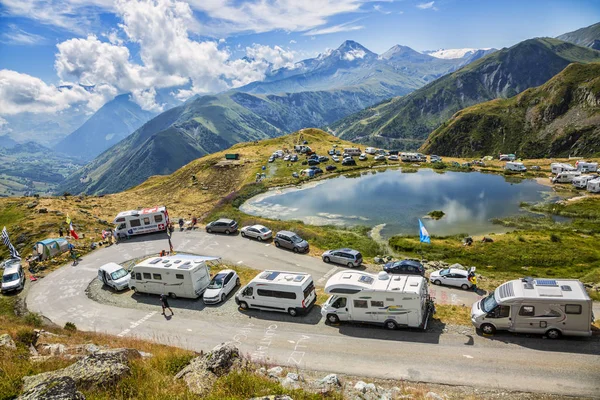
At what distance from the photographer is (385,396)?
15422mm

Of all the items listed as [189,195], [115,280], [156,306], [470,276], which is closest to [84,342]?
[156,306]

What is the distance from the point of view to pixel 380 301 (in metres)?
23.9

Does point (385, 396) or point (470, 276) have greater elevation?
point (385, 396)

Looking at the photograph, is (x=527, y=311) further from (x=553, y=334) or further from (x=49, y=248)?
(x=49, y=248)

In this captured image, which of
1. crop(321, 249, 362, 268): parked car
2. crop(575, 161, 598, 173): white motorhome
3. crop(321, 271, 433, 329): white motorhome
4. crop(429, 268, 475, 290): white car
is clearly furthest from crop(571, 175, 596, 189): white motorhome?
crop(321, 271, 433, 329): white motorhome

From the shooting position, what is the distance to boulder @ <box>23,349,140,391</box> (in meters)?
12.4

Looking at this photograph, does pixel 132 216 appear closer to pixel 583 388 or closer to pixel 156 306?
pixel 156 306

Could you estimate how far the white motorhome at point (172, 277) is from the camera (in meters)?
31.5

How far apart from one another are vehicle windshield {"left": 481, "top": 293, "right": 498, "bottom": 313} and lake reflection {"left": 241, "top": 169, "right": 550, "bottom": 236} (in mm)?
27906

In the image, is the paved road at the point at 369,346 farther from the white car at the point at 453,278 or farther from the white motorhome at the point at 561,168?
the white motorhome at the point at 561,168

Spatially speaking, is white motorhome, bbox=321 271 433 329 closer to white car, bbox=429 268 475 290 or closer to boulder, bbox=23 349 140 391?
white car, bbox=429 268 475 290

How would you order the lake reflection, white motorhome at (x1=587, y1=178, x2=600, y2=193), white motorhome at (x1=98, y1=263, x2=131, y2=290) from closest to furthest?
white motorhome at (x1=98, y1=263, x2=131, y2=290)
the lake reflection
white motorhome at (x1=587, y1=178, x2=600, y2=193)

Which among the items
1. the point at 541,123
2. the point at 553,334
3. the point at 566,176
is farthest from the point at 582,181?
the point at 541,123

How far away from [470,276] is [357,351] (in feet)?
48.4
